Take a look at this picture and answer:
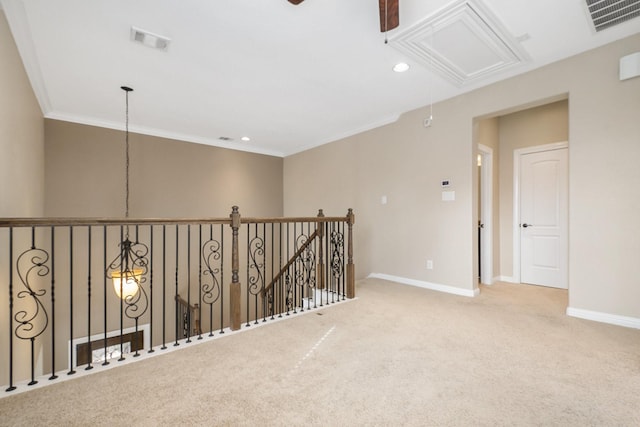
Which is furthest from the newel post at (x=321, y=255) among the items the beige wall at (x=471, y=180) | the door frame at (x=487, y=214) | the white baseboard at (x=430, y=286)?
the door frame at (x=487, y=214)

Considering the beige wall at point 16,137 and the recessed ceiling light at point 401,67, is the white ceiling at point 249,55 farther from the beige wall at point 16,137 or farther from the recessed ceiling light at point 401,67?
the beige wall at point 16,137

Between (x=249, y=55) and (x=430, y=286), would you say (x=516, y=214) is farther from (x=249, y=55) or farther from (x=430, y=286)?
(x=249, y=55)

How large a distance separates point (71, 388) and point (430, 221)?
391cm

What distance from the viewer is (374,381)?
1.85m

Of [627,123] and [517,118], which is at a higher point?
[517,118]

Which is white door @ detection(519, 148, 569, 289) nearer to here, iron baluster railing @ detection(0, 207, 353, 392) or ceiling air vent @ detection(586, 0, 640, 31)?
ceiling air vent @ detection(586, 0, 640, 31)

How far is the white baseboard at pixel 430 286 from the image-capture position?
378 cm

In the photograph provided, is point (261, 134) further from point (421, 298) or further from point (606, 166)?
point (606, 166)

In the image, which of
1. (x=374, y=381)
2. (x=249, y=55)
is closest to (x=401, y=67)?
(x=249, y=55)

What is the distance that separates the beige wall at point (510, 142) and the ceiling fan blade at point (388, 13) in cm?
365

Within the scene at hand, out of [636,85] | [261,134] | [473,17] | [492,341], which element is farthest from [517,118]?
[261,134]

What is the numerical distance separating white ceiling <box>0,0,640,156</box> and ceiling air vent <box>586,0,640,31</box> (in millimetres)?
58


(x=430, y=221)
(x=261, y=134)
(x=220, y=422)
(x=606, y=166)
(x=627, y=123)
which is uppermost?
(x=261, y=134)

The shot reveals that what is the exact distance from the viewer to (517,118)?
15.2ft
